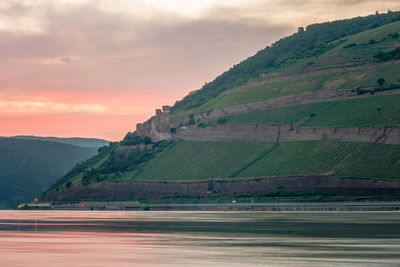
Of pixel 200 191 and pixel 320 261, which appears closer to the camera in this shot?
pixel 320 261

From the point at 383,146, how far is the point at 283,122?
141 feet

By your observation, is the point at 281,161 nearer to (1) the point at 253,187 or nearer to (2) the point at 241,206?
(1) the point at 253,187

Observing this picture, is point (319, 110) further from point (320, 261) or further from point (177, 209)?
point (320, 261)

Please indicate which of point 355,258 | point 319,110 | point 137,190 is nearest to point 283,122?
point 319,110

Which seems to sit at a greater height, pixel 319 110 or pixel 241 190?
pixel 319 110

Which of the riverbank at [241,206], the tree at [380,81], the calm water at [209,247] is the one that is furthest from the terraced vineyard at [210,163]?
the calm water at [209,247]

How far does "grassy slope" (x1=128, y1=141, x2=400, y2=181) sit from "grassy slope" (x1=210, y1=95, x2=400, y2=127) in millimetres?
6954

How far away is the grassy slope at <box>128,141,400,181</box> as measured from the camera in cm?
14488

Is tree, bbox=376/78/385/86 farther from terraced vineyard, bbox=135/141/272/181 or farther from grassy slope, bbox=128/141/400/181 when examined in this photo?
terraced vineyard, bbox=135/141/272/181

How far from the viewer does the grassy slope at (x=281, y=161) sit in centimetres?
14488

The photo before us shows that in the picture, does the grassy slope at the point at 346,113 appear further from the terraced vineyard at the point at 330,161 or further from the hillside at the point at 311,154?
the terraced vineyard at the point at 330,161

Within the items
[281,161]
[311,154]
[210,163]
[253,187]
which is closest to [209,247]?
[253,187]

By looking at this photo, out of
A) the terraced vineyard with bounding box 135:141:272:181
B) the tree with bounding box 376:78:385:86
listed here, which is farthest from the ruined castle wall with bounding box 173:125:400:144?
the tree with bounding box 376:78:385:86

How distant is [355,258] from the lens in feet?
131
